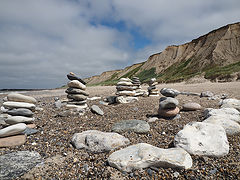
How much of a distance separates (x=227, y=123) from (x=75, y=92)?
6972 millimetres

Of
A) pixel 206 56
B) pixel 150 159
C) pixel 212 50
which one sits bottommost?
pixel 150 159

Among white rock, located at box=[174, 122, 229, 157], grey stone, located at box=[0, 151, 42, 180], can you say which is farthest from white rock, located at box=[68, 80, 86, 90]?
white rock, located at box=[174, 122, 229, 157]

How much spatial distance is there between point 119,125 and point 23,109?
3477mm

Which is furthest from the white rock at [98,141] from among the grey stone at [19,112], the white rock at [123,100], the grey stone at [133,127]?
the white rock at [123,100]

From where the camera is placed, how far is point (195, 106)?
705 centimetres

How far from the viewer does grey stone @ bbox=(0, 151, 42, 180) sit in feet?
9.12

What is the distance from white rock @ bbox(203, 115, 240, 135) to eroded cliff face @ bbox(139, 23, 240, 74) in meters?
39.2

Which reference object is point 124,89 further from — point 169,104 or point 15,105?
point 15,105

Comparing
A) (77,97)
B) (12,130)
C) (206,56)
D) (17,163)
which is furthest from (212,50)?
(17,163)

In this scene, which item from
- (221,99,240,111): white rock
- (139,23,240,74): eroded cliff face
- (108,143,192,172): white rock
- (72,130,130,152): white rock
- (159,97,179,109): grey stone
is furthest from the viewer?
(139,23,240,74): eroded cliff face

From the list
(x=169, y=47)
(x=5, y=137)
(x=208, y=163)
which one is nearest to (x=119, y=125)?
(x=208, y=163)

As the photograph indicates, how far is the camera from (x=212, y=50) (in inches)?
1640

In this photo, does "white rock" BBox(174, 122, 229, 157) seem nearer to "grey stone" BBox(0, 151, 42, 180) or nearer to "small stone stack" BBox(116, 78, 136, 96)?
"grey stone" BBox(0, 151, 42, 180)

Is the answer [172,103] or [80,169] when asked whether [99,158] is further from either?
[172,103]
